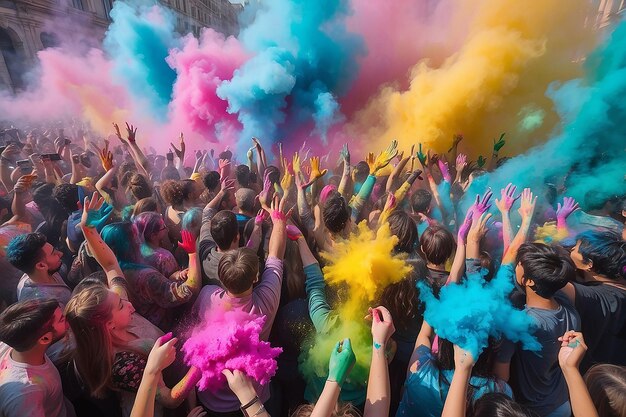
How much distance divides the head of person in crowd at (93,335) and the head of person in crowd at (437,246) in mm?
1970

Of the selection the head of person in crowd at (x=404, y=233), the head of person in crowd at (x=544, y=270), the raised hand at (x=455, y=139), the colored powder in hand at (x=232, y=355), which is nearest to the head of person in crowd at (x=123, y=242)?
the colored powder in hand at (x=232, y=355)

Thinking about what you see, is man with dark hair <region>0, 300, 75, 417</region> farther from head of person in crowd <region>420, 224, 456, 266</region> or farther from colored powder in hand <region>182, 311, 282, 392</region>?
head of person in crowd <region>420, 224, 456, 266</region>

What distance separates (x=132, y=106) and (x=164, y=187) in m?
9.34

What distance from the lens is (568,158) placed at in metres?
5.00

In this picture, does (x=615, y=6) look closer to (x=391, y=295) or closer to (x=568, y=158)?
(x=568, y=158)

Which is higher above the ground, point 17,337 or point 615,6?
point 615,6

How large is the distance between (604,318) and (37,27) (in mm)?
27240

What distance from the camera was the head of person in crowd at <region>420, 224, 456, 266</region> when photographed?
2234 millimetres

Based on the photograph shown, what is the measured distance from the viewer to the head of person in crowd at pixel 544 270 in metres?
1.68

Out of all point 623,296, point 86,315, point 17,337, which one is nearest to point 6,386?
point 17,337

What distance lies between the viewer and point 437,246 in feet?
7.34

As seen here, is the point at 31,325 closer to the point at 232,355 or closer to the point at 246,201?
the point at 232,355

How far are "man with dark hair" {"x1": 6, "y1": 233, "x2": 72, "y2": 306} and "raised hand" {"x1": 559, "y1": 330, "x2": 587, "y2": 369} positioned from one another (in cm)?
289

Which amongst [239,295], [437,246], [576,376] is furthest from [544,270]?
[239,295]
